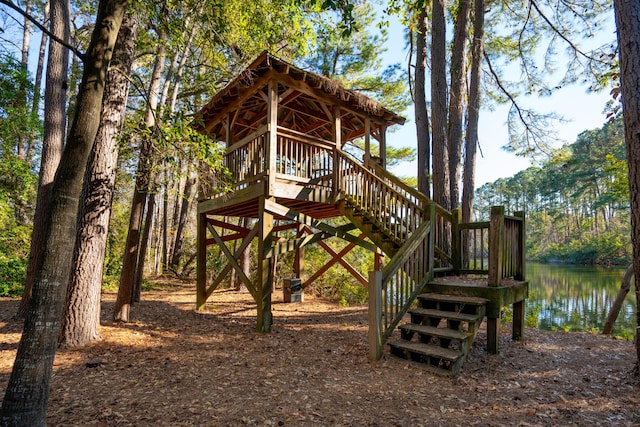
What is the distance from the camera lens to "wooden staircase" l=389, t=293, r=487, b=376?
14.0ft

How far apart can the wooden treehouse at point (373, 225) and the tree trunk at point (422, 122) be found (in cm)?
85

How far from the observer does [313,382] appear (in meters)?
3.89

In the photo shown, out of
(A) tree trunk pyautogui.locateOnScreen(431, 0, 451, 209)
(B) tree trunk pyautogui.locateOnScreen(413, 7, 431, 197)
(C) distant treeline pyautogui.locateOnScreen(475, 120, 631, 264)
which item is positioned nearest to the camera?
(A) tree trunk pyautogui.locateOnScreen(431, 0, 451, 209)

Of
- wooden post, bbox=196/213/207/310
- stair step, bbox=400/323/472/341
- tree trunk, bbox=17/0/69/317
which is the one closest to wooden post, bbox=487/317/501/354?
stair step, bbox=400/323/472/341

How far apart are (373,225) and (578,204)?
52094 millimetres

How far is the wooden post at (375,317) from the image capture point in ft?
15.1

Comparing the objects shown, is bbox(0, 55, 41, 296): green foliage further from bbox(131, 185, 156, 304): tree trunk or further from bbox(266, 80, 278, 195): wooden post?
bbox(266, 80, 278, 195): wooden post

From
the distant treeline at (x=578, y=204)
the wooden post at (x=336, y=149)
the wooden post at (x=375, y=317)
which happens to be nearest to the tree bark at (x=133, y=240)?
the wooden post at (x=336, y=149)

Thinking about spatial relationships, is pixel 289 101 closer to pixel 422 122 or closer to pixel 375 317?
pixel 422 122

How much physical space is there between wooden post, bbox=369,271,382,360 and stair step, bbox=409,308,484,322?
2.32 ft

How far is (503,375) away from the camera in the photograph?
4.22 m

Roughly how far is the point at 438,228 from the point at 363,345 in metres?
2.95

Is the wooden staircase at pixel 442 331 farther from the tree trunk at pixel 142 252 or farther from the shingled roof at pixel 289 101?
the tree trunk at pixel 142 252

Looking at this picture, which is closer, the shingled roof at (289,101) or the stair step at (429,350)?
the stair step at (429,350)
